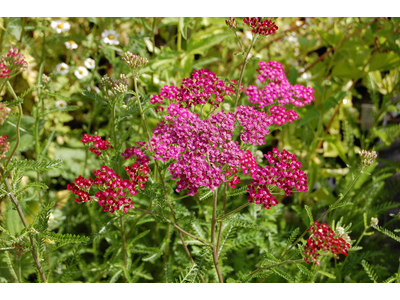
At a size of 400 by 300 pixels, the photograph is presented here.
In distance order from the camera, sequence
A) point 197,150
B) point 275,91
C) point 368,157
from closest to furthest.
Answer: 1. point 197,150
2. point 368,157
3. point 275,91

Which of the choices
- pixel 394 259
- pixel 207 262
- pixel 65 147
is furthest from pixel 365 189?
pixel 65 147

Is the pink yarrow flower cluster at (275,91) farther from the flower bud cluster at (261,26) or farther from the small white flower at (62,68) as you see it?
the small white flower at (62,68)

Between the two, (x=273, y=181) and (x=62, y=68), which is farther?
(x=62, y=68)

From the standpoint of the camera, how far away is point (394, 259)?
171 centimetres

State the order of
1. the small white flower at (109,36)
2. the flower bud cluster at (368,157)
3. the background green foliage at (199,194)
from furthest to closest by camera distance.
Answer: the small white flower at (109,36)
the background green foliage at (199,194)
the flower bud cluster at (368,157)

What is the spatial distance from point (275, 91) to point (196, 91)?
0.88 ft

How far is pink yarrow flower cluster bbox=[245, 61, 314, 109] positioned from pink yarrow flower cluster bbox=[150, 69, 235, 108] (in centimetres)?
9

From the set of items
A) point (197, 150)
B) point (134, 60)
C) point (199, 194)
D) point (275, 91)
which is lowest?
point (199, 194)

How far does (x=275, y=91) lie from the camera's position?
3.73 ft

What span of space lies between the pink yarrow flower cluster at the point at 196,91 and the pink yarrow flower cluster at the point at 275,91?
0.09m

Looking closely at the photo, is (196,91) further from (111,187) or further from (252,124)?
(111,187)

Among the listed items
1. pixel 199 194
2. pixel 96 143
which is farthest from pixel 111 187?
pixel 199 194

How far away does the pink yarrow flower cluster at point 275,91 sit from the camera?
110 cm

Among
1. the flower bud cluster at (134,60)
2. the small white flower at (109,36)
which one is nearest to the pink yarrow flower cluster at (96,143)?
the flower bud cluster at (134,60)
